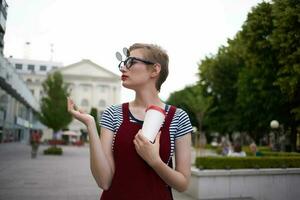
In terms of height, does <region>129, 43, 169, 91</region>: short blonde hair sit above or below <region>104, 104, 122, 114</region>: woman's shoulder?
above

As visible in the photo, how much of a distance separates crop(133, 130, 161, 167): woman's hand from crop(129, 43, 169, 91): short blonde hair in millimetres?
517

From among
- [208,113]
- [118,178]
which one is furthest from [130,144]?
[208,113]

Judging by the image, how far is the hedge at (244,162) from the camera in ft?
31.0

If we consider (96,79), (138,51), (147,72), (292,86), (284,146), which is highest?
(96,79)

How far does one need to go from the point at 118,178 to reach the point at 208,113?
38853 mm

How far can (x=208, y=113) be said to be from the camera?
132ft

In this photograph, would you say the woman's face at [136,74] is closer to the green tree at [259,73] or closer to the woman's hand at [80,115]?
the woman's hand at [80,115]

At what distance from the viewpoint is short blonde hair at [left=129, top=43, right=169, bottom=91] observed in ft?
6.96

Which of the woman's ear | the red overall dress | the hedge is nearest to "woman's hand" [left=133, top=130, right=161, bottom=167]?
the red overall dress

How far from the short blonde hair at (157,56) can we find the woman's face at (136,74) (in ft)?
0.15

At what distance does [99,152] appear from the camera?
1909 millimetres

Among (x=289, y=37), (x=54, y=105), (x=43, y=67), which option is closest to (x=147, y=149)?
(x=289, y=37)

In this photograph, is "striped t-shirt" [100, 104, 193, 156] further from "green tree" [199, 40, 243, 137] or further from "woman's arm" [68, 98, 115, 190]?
"green tree" [199, 40, 243, 137]

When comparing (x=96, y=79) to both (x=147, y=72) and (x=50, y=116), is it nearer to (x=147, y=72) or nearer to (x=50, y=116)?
(x=50, y=116)
